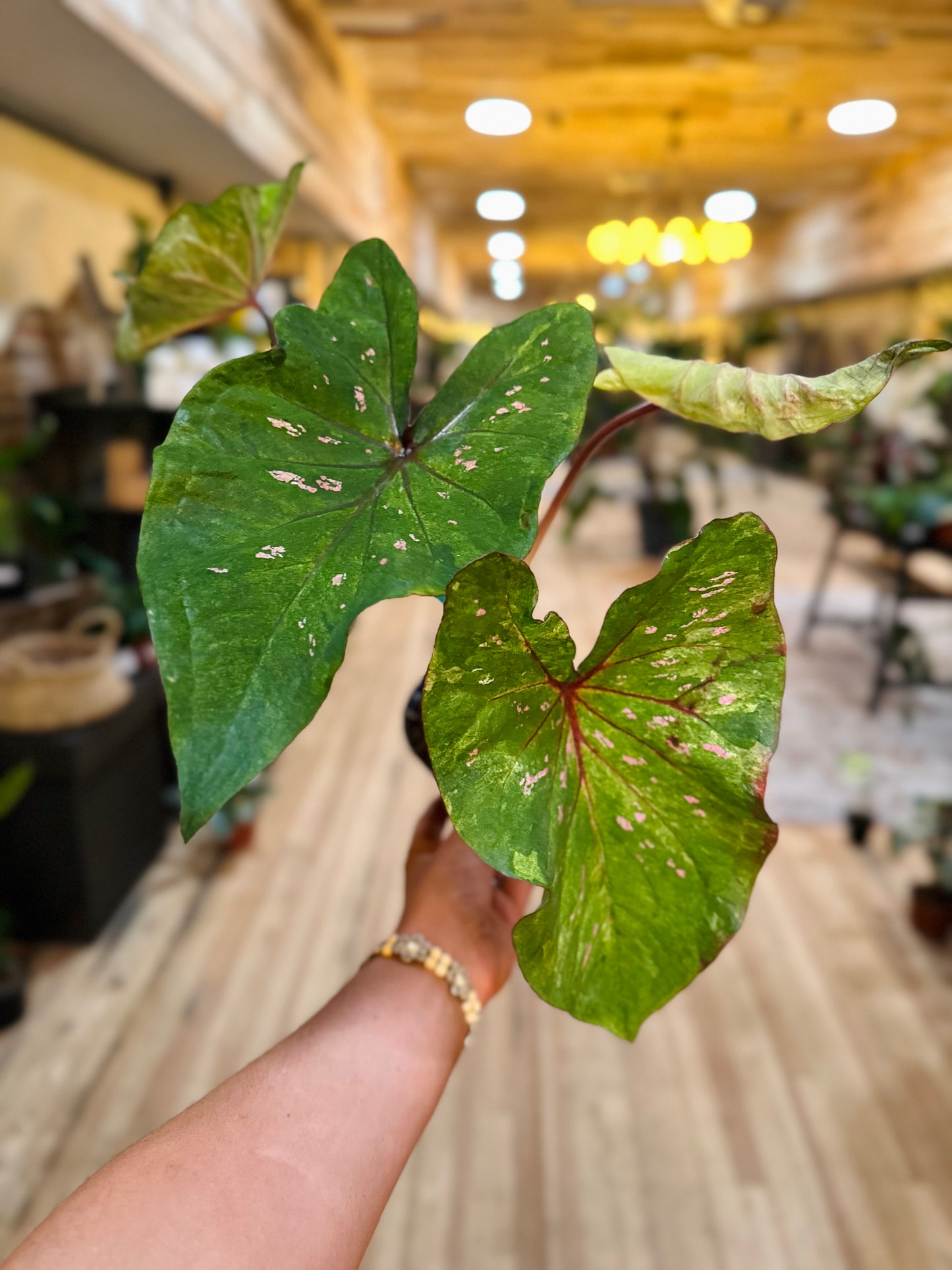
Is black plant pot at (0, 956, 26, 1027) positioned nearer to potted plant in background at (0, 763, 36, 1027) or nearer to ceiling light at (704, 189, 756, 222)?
potted plant in background at (0, 763, 36, 1027)

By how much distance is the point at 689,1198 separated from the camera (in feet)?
5.67

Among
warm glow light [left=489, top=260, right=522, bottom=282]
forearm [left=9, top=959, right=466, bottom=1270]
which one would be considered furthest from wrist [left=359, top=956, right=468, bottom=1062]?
warm glow light [left=489, top=260, right=522, bottom=282]

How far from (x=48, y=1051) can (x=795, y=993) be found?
183 cm

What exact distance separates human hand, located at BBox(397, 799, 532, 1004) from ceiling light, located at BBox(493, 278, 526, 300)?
19125 millimetres

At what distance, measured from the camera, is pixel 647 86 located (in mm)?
5531

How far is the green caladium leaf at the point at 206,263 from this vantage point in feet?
2.01

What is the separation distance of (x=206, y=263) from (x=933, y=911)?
2573mm

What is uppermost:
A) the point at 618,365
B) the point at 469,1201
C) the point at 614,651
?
the point at 618,365

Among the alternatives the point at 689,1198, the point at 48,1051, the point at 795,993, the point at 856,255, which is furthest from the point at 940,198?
the point at 48,1051

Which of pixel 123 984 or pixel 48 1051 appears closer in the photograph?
pixel 48 1051

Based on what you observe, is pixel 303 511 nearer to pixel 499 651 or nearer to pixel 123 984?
pixel 499 651

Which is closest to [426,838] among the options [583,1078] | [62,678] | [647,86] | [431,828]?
[431,828]

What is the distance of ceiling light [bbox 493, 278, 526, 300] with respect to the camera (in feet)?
61.9

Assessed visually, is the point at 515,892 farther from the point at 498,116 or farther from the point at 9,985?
the point at 498,116
